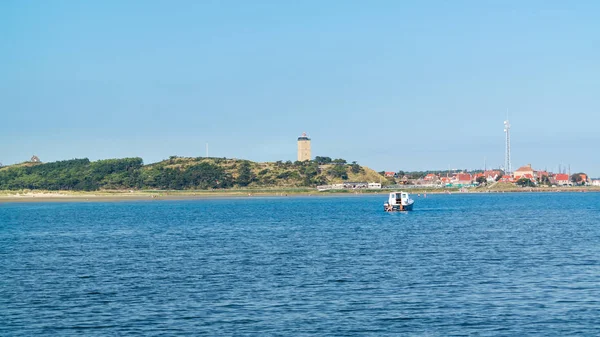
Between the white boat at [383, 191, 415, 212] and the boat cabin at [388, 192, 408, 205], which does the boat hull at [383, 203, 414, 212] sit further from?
the boat cabin at [388, 192, 408, 205]

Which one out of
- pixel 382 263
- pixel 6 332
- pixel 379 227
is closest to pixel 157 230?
pixel 379 227

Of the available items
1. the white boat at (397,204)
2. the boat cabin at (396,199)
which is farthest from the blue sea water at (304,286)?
the boat cabin at (396,199)

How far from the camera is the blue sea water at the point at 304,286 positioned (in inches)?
1032

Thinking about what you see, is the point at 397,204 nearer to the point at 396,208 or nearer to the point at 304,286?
the point at 396,208

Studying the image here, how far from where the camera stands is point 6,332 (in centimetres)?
2544

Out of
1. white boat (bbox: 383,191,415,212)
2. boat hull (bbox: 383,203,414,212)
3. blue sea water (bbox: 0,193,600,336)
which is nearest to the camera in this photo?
blue sea water (bbox: 0,193,600,336)

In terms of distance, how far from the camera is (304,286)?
112 feet

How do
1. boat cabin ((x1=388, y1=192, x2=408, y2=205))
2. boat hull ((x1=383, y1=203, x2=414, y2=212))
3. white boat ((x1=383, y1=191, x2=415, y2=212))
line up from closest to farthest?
1. boat hull ((x1=383, y1=203, x2=414, y2=212))
2. white boat ((x1=383, y1=191, x2=415, y2=212))
3. boat cabin ((x1=388, y1=192, x2=408, y2=205))

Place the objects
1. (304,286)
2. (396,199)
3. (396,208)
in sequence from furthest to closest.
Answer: (396,199) → (396,208) → (304,286)

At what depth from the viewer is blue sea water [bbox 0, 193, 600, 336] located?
26.2 meters

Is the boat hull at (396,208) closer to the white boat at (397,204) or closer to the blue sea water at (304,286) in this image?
the white boat at (397,204)

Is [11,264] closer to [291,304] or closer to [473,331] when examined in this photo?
[291,304]

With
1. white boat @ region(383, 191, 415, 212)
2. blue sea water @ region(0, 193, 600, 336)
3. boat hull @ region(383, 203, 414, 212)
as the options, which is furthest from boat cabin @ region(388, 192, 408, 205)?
blue sea water @ region(0, 193, 600, 336)

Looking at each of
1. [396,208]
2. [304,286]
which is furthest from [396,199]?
[304,286]
